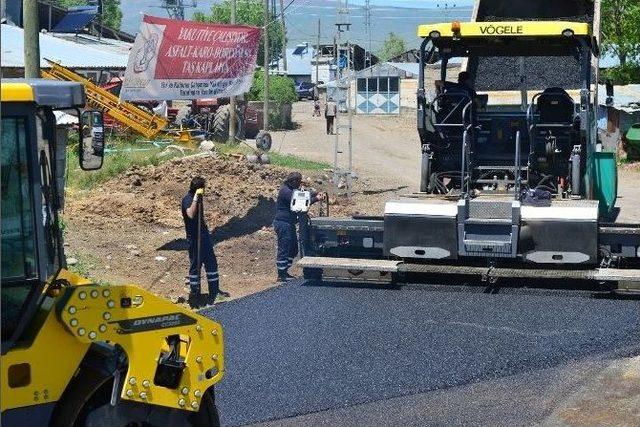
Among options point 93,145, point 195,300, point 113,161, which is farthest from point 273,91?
point 93,145

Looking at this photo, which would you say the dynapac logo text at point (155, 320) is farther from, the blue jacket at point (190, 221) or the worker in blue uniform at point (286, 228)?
the worker in blue uniform at point (286, 228)

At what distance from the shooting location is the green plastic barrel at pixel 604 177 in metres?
13.8

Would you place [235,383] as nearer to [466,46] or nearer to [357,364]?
[357,364]

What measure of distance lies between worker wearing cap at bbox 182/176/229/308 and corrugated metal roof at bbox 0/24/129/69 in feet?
46.7

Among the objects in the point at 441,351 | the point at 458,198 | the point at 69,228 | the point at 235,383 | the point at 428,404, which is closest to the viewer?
the point at 428,404

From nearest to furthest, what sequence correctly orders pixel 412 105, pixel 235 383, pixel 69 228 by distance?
1. pixel 235 383
2. pixel 69 228
3. pixel 412 105

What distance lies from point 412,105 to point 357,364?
4573cm

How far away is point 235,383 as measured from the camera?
8.34m

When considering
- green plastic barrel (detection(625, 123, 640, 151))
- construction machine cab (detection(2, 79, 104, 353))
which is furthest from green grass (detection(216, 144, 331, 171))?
construction machine cab (detection(2, 79, 104, 353))

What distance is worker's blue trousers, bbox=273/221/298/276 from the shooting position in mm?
12961

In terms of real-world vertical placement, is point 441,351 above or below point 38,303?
below

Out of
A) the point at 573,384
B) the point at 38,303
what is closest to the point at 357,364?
the point at 573,384

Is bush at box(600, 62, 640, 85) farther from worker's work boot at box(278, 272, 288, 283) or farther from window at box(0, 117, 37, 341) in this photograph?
window at box(0, 117, 37, 341)

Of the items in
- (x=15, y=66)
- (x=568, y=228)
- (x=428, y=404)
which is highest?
(x=15, y=66)
